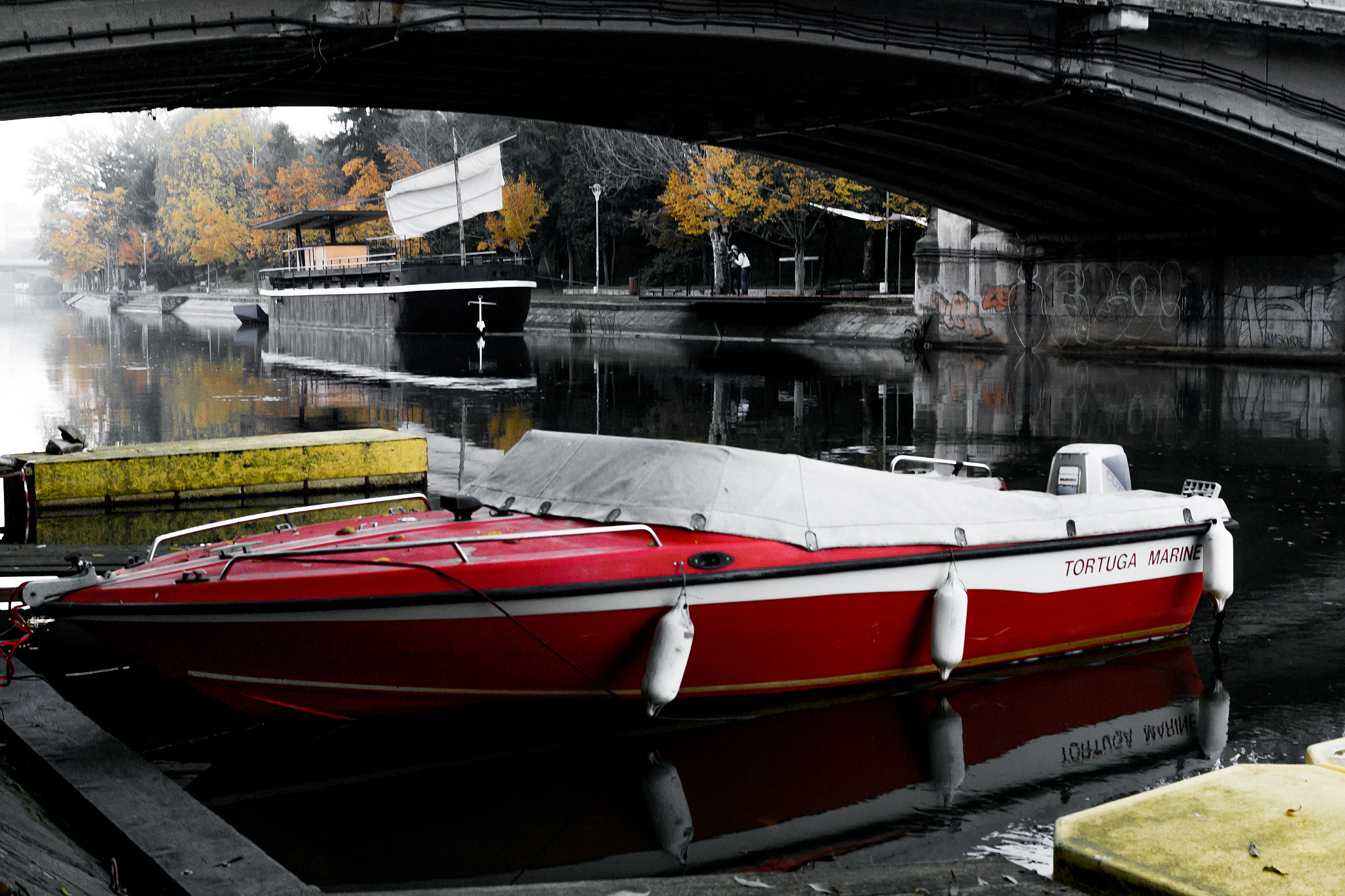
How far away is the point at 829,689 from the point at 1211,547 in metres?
2.85

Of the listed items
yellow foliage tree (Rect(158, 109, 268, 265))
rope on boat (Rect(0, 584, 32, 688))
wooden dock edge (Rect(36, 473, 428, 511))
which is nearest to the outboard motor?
rope on boat (Rect(0, 584, 32, 688))

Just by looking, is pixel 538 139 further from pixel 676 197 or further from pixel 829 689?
pixel 829 689

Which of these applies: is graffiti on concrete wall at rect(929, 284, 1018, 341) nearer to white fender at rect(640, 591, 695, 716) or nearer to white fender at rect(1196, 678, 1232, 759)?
white fender at rect(1196, 678, 1232, 759)

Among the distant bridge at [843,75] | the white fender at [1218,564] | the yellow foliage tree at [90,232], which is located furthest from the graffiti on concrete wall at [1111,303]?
the yellow foliage tree at [90,232]

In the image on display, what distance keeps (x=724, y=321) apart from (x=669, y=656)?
47491mm

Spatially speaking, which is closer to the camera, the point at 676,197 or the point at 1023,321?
the point at 1023,321

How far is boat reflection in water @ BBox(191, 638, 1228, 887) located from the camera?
523 cm

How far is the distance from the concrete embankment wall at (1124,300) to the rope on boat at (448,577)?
3221 cm

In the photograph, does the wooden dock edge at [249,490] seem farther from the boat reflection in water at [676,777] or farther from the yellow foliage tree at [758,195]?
the yellow foliage tree at [758,195]

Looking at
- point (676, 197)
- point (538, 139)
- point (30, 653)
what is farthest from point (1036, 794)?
point (538, 139)

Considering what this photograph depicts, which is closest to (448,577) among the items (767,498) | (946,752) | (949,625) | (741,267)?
(767,498)

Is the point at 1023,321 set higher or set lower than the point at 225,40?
lower

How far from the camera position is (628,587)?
618 cm

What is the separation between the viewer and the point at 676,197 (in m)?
55.8
